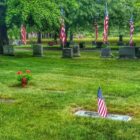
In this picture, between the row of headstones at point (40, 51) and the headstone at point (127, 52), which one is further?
the row of headstones at point (40, 51)

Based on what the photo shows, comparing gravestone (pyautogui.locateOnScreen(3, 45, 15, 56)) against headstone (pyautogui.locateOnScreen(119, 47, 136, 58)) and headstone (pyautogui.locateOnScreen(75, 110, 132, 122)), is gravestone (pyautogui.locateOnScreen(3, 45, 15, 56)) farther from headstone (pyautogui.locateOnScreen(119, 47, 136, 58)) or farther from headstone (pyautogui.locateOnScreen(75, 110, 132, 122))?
headstone (pyautogui.locateOnScreen(75, 110, 132, 122))

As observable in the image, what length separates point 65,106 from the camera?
37.6 ft

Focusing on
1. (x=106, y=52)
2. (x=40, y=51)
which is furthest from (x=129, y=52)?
(x=40, y=51)

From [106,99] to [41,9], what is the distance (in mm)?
14231

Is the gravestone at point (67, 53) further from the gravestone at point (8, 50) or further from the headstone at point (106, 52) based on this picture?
the gravestone at point (8, 50)

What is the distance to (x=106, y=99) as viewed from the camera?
40.9ft

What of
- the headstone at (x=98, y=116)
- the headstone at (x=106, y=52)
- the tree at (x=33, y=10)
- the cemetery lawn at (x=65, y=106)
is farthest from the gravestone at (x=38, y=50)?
the headstone at (x=98, y=116)

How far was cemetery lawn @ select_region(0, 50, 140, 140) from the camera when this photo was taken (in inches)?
346

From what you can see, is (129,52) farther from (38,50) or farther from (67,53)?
(38,50)

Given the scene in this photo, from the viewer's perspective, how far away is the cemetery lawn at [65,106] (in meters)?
8.78

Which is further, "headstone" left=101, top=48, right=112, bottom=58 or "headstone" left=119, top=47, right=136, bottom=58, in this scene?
"headstone" left=101, top=48, right=112, bottom=58

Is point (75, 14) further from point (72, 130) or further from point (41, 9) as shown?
point (72, 130)

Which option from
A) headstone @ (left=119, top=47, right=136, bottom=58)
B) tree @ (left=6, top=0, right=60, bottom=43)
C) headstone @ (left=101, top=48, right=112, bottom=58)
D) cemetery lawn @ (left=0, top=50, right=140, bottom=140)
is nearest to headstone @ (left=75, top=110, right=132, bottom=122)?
cemetery lawn @ (left=0, top=50, right=140, bottom=140)

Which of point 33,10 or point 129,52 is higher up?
point 33,10
